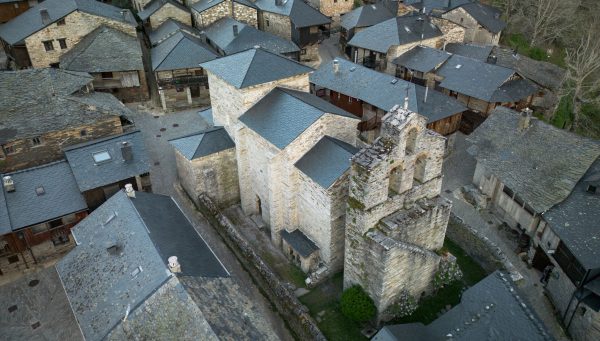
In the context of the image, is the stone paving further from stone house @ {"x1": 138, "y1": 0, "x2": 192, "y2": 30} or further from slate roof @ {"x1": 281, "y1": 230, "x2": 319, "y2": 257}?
stone house @ {"x1": 138, "y1": 0, "x2": 192, "y2": 30}

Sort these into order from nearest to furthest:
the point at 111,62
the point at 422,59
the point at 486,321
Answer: the point at 486,321 → the point at 111,62 → the point at 422,59

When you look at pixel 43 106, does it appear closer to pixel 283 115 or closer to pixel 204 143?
pixel 204 143

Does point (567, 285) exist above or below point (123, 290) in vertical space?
below

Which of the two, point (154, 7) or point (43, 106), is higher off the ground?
point (154, 7)

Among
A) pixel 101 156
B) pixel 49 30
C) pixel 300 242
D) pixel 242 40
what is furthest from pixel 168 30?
pixel 300 242

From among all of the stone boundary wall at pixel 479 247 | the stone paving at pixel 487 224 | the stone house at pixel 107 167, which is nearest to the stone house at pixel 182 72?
the stone house at pixel 107 167

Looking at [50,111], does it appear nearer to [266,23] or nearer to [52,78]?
[52,78]

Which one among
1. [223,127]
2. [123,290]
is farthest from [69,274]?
[223,127]

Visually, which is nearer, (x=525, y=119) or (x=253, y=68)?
(x=253, y=68)
